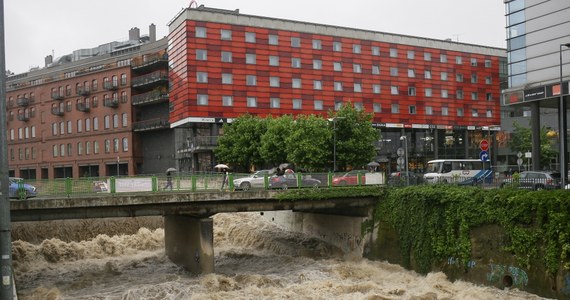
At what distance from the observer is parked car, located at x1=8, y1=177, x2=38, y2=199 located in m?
25.6

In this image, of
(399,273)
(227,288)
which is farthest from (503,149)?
(227,288)

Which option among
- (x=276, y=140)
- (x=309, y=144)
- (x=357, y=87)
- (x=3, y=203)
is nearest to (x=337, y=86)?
(x=357, y=87)

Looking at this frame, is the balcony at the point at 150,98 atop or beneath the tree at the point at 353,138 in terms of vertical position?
atop

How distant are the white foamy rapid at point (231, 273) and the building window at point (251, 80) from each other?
28122 millimetres

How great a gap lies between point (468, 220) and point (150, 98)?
55.7 meters

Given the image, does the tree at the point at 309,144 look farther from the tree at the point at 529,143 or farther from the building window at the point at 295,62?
the tree at the point at 529,143

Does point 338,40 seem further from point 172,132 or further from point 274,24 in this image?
point 172,132

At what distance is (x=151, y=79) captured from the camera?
244ft

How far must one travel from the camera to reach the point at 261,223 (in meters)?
44.1

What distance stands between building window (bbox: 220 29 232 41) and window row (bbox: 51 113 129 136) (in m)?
21.7

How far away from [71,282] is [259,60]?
144ft

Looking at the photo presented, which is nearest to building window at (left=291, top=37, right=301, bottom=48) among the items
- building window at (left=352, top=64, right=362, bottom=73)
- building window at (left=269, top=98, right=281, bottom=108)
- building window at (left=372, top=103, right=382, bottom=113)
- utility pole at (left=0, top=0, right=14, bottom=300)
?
building window at (left=269, top=98, right=281, bottom=108)

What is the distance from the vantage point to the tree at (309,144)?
5034cm

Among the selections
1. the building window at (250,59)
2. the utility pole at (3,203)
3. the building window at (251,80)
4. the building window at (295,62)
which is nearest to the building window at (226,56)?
the building window at (250,59)
